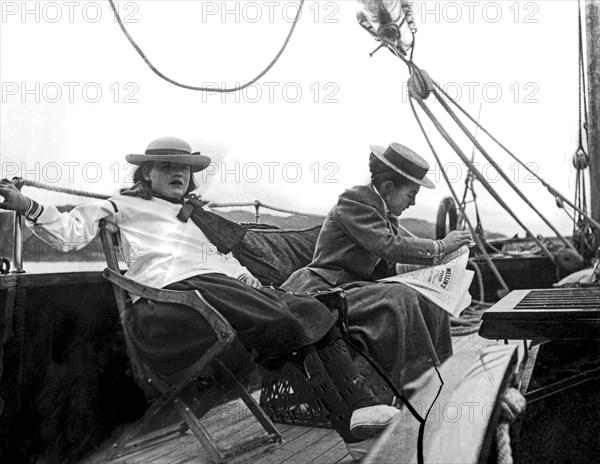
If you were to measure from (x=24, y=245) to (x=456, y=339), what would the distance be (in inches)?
40.2

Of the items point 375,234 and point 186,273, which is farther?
point 375,234

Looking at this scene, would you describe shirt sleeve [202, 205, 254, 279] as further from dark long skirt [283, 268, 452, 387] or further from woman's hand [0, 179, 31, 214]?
woman's hand [0, 179, 31, 214]

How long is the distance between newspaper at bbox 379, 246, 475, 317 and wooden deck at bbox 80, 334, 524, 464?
383 millimetres

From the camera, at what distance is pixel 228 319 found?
1.21m

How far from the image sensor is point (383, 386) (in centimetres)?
133

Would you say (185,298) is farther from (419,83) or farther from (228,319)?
(419,83)

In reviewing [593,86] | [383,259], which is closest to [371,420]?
[383,259]

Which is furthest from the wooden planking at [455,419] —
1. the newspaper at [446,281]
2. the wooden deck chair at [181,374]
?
the wooden deck chair at [181,374]

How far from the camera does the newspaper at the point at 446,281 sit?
1362 mm

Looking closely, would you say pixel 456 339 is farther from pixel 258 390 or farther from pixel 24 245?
Result: pixel 24 245

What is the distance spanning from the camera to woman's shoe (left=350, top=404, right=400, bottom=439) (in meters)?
1.27

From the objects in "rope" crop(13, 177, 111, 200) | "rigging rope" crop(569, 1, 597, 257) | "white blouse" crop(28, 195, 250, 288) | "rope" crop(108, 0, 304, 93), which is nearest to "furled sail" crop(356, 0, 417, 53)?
"rope" crop(108, 0, 304, 93)

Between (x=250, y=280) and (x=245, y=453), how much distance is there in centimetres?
38

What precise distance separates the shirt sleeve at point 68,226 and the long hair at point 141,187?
0.25 ft
